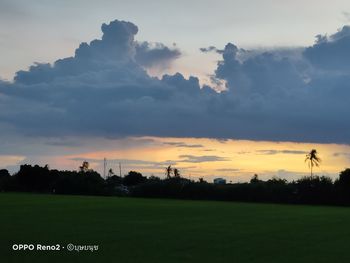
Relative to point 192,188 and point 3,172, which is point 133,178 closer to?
point 3,172

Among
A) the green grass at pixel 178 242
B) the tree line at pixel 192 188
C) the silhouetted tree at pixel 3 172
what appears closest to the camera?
the green grass at pixel 178 242

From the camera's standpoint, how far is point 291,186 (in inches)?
3637

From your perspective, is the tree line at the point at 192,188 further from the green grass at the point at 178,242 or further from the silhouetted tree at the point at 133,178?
the green grass at the point at 178,242

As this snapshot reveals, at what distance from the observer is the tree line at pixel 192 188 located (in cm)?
8968

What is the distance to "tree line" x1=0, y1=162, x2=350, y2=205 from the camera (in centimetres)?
8968

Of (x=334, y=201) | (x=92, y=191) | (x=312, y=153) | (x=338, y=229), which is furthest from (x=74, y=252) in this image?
(x=312, y=153)

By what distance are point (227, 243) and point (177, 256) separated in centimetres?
484

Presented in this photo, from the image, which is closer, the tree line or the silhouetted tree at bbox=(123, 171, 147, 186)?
the tree line

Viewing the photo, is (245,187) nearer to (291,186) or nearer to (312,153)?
(291,186)

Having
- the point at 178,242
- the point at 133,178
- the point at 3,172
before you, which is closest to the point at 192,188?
the point at 133,178

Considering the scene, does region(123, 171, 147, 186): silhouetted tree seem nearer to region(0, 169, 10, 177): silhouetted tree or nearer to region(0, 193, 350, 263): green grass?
region(0, 169, 10, 177): silhouetted tree

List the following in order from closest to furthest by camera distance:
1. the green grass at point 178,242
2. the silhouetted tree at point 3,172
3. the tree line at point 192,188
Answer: the green grass at point 178,242
the tree line at point 192,188
the silhouetted tree at point 3,172

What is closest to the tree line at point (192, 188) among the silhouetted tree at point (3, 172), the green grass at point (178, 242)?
the silhouetted tree at point (3, 172)

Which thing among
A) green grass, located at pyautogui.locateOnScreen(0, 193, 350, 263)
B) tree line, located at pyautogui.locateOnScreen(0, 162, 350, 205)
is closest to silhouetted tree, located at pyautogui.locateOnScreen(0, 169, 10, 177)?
tree line, located at pyautogui.locateOnScreen(0, 162, 350, 205)
